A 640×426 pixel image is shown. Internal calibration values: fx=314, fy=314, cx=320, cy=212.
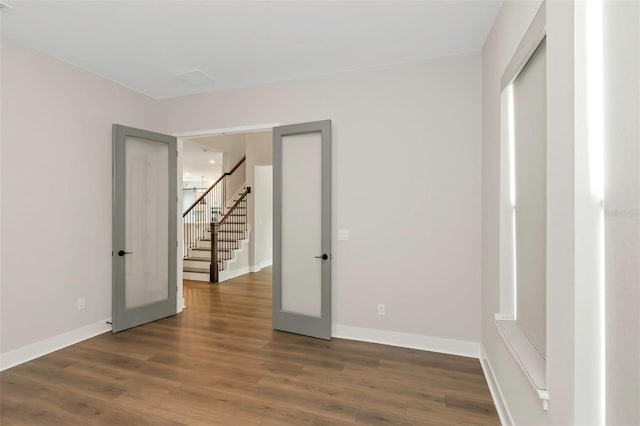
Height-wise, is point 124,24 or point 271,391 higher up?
point 124,24

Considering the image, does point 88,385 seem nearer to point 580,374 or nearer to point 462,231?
point 580,374

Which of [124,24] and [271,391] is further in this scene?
[124,24]

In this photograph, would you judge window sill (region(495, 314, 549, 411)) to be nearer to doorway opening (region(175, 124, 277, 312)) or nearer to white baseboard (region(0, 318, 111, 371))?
white baseboard (region(0, 318, 111, 371))

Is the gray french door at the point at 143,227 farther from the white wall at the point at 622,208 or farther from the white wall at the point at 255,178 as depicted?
the white wall at the point at 622,208

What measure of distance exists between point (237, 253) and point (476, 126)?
560 centimetres

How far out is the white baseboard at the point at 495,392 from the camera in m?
2.09

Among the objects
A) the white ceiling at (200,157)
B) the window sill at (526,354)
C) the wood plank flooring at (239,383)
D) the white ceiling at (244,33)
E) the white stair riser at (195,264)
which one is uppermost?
the white ceiling at (200,157)

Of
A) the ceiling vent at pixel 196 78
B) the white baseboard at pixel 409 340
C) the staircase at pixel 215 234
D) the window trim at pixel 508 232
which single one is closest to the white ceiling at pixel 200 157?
the staircase at pixel 215 234

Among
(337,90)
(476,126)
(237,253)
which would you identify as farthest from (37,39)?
(237,253)

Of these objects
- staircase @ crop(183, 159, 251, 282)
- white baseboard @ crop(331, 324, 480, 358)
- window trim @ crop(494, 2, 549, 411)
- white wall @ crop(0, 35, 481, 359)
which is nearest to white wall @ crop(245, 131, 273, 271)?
staircase @ crop(183, 159, 251, 282)

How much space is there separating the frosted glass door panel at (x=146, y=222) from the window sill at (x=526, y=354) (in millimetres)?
4072

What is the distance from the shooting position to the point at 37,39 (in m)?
2.98

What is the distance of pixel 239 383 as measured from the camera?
2.62 m

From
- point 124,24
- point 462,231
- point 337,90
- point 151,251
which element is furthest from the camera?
point 151,251
